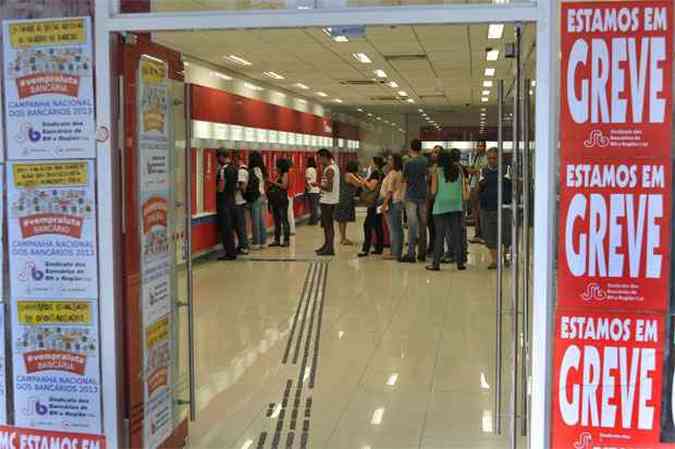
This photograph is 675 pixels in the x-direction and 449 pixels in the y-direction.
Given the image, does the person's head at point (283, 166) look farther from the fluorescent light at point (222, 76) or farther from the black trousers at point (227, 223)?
the fluorescent light at point (222, 76)

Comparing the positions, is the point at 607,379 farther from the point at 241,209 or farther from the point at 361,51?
the point at 241,209

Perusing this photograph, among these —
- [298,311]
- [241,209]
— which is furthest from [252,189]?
[298,311]

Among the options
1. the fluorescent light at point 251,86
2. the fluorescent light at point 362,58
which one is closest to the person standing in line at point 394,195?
the fluorescent light at point 362,58

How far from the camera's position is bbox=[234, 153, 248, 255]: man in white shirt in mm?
10656

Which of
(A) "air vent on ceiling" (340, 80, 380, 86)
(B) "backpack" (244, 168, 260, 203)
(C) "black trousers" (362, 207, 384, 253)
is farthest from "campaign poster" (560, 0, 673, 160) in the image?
(A) "air vent on ceiling" (340, 80, 380, 86)

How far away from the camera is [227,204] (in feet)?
34.5

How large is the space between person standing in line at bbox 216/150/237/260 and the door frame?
24.0ft

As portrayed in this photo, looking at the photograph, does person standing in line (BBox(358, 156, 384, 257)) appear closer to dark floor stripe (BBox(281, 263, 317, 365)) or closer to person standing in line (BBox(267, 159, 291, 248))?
dark floor stripe (BBox(281, 263, 317, 365))

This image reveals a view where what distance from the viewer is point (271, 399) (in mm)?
4414

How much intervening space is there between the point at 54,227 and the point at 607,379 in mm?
2086

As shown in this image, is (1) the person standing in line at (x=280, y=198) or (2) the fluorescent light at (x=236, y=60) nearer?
(2) the fluorescent light at (x=236, y=60)

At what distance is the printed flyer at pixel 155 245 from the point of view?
3.21 metres

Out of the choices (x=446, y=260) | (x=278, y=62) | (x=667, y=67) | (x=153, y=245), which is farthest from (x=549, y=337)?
(x=278, y=62)

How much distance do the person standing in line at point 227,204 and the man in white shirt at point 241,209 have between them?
0.31 ft
